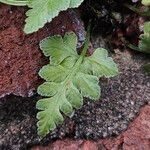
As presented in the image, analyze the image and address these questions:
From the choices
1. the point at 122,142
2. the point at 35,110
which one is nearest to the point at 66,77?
the point at 35,110

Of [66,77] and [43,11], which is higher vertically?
[43,11]

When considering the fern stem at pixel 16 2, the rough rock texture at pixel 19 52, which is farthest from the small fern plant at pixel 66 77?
the fern stem at pixel 16 2

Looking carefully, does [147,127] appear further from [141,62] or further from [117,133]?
[141,62]

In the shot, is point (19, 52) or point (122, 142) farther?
point (19, 52)

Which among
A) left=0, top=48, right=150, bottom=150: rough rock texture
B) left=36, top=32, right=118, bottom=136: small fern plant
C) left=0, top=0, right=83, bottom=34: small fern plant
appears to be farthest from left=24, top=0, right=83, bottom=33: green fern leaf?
left=0, top=48, right=150, bottom=150: rough rock texture

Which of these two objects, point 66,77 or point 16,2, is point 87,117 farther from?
point 16,2

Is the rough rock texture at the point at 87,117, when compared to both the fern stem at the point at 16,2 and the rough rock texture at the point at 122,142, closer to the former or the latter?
the rough rock texture at the point at 122,142

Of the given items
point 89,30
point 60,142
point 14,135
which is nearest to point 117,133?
point 60,142
